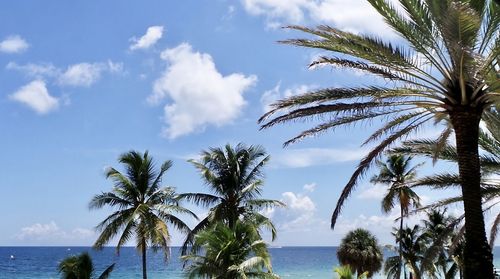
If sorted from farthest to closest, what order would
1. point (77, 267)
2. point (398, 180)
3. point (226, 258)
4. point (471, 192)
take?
point (398, 180) < point (77, 267) < point (226, 258) < point (471, 192)

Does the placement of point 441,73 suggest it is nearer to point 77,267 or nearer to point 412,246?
point 77,267

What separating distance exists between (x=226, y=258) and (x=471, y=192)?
898 cm

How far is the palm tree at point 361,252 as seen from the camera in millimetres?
38344

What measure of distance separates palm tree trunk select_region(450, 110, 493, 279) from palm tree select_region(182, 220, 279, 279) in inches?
313

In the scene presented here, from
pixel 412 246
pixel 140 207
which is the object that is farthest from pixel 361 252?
pixel 140 207

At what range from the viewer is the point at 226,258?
61.5ft

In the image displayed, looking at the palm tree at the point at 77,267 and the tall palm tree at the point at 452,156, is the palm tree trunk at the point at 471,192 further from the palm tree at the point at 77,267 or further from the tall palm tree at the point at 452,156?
the palm tree at the point at 77,267

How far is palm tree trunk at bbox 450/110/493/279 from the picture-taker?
11.8 metres

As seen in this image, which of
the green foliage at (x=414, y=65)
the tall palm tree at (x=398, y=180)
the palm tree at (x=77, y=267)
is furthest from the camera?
the tall palm tree at (x=398, y=180)

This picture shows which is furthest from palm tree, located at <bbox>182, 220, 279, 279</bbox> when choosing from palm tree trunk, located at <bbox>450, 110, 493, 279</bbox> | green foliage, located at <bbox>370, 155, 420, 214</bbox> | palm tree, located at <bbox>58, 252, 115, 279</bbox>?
green foliage, located at <bbox>370, 155, 420, 214</bbox>

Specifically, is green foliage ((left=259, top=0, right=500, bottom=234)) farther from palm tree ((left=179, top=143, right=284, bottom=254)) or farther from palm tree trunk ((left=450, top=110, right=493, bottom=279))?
palm tree ((left=179, top=143, right=284, bottom=254))

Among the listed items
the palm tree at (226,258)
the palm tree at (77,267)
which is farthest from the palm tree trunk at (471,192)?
the palm tree at (77,267)

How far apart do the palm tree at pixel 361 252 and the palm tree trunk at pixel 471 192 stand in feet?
88.2

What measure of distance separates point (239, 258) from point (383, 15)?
9924mm
